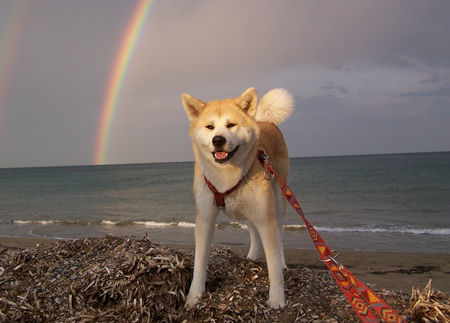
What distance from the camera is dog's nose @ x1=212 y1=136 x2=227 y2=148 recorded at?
2.96m

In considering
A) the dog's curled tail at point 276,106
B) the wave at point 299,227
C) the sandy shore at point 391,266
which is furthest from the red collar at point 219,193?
the wave at point 299,227

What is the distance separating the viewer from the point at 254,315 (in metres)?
3.11

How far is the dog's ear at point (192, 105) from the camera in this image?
11.3 feet

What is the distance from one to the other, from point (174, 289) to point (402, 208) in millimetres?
18921

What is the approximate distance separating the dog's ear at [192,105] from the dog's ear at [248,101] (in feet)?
1.25

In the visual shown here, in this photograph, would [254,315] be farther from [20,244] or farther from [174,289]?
[20,244]

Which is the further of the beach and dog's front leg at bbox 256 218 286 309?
dog's front leg at bbox 256 218 286 309

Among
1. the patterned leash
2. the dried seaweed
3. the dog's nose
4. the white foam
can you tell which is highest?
the dog's nose

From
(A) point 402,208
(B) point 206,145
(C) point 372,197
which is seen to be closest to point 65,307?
(B) point 206,145

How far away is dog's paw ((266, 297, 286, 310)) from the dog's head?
141 cm

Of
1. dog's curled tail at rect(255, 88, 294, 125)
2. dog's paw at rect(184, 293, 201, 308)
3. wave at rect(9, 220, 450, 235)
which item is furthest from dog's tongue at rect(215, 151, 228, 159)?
wave at rect(9, 220, 450, 235)

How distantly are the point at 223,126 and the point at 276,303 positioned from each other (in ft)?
5.89

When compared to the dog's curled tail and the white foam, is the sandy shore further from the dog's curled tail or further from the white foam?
the white foam

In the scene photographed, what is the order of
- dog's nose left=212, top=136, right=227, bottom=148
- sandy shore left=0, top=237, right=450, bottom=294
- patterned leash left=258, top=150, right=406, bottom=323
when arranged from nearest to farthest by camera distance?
patterned leash left=258, top=150, right=406, bottom=323, dog's nose left=212, top=136, right=227, bottom=148, sandy shore left=0, top=237, right=450, bottom=294
